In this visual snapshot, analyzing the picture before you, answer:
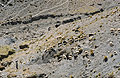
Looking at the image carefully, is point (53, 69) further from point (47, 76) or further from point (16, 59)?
point (16, 59)

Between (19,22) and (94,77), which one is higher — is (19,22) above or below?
above

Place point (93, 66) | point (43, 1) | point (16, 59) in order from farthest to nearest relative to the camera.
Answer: point (43, 1), point (16, 59), point (93, 66)

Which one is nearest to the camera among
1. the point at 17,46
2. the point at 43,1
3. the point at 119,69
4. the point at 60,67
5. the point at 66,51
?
the point at 119,69

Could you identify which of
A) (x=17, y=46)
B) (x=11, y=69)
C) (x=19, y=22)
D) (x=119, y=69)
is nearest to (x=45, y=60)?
(x=11, y=69)

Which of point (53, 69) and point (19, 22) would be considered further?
point (19, 22)

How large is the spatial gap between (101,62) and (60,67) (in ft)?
18.5

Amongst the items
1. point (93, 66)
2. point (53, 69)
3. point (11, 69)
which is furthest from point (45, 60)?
point (93, 66)

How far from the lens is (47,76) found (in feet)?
82.0

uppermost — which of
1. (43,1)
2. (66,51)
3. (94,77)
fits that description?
(43,1)

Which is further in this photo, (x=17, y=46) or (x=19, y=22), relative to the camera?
(x=19, y=22)

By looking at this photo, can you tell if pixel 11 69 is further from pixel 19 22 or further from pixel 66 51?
pixel 19 22

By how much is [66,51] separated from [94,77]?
714cm

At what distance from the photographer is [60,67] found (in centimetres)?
2575

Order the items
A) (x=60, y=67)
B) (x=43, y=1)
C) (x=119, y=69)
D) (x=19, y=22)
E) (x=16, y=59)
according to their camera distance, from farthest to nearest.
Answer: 1. (x=43, y=1)
2. (x=19, y=22)
3. (x=16, y=59)
4. (x=60, y=67)
5. (x=119, y=69)
